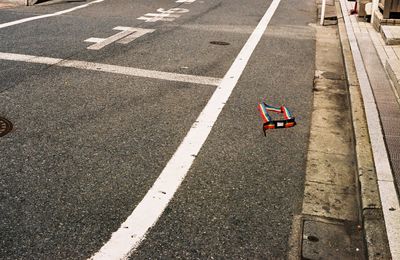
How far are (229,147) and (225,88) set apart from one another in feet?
7.65

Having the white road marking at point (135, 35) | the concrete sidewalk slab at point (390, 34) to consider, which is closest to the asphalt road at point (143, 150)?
the white road marking at point (135, 35)

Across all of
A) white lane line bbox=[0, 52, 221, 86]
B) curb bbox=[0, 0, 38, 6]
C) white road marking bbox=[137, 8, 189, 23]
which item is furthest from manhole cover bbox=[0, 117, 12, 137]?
curb bbox=[0, 0, 38, 6]

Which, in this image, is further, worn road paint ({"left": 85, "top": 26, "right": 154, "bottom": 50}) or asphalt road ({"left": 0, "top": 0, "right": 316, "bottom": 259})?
worn road paint ({"left": 85, "top": 26, "right": 154, "bottom": 50})

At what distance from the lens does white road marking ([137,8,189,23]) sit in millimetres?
13719

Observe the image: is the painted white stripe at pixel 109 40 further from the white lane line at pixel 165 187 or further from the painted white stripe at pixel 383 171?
the painted white stripe at pixel 383 171

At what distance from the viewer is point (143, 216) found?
4.06 metres

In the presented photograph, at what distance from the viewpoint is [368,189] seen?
439 centimetres

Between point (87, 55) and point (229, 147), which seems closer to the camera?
point (229, 147)

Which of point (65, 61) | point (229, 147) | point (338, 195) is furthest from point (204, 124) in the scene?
point (65, 61)

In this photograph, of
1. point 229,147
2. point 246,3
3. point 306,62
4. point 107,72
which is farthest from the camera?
point 246,3

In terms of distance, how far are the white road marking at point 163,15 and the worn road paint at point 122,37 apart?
148 centimetres

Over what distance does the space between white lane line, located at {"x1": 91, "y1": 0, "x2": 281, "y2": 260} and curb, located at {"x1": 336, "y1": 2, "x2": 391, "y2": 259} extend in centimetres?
181

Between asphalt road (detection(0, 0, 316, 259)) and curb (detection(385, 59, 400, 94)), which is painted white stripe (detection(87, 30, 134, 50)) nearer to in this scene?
asphalt road (detection(0, 0, 316, 259))

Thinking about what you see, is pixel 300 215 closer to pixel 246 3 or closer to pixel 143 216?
pixel 143 216
